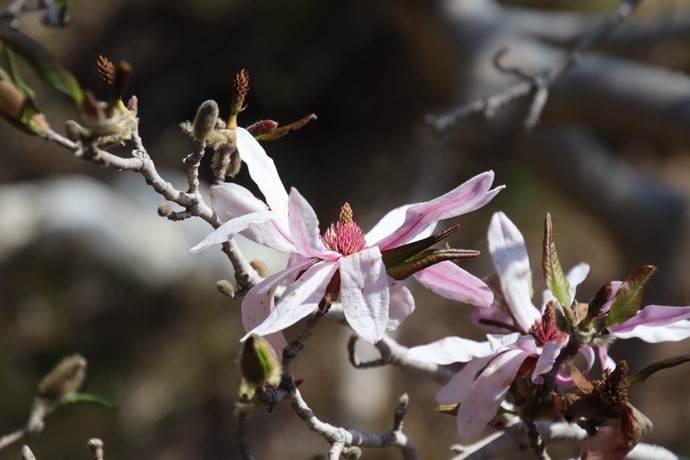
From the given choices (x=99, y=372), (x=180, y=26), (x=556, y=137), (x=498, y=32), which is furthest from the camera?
(x=180, y=26)

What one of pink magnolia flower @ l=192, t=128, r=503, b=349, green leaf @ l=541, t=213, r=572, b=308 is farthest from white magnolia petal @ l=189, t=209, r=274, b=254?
green leaf @ l=541, t=213, r=572, b=308

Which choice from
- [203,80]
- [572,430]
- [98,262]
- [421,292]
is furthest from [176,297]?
[572,430]

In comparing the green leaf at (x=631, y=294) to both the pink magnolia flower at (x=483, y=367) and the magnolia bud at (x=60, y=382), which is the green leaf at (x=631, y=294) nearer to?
the pink magnolia flower at (x=483, y=367)

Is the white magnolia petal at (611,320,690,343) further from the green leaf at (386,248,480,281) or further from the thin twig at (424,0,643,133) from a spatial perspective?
the thin twig at (424,0,643,133)


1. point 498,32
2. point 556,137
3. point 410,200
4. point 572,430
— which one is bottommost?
point 410,200

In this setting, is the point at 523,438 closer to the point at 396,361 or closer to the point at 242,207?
the point at 396,361

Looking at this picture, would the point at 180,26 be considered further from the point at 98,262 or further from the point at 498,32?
the point at 498,32

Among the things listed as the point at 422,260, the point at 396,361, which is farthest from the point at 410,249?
the point at 396,361
